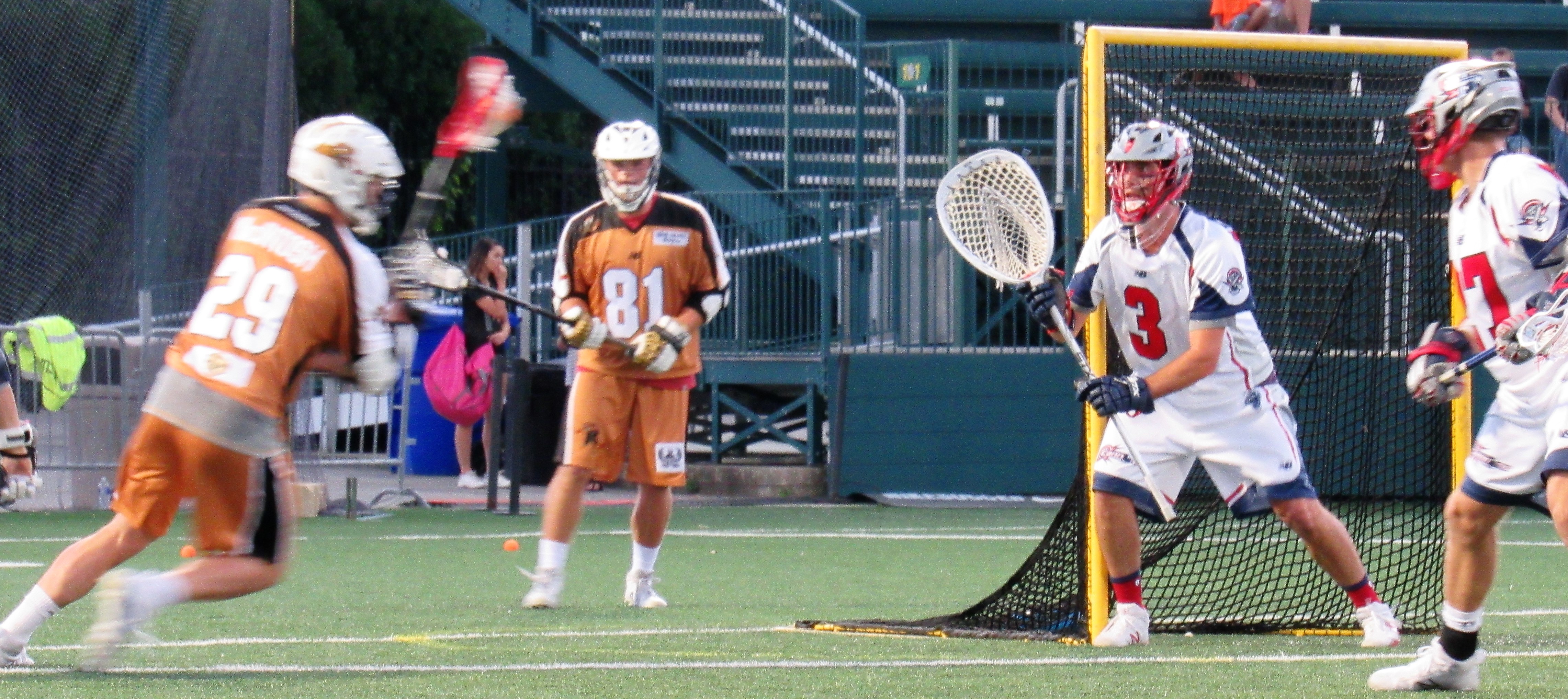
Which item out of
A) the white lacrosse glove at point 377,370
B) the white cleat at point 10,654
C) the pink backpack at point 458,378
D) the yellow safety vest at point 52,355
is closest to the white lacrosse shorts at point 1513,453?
the white lacrosse glove at point 377,370

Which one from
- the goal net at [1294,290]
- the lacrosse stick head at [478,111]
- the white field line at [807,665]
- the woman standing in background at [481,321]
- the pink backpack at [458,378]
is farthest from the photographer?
the pink backpack at [458,378]

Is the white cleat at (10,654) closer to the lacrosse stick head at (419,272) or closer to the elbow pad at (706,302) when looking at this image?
the lacrosse stick head at (419,272)

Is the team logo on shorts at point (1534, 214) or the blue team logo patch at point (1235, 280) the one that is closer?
the team logo on shorts at point (1534, 214)

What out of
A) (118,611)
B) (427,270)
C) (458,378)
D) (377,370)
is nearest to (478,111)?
(427,270)

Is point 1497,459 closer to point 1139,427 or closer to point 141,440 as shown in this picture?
point 1139,427

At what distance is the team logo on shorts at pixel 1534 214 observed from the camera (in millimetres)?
5438

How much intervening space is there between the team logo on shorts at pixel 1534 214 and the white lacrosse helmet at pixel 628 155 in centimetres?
347

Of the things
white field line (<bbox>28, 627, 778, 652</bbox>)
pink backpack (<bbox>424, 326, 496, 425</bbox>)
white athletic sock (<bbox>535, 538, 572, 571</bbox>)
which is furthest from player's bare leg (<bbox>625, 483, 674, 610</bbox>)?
pink backpack (<bbox>424, 326, 496, 425</bbox>)

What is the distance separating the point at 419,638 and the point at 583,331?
1.44m

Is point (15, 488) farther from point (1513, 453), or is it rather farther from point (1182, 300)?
point (1513, 453)

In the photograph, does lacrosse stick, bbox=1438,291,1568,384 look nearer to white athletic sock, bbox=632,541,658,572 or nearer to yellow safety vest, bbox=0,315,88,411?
white athletic sock, bbox=632,541,658,572

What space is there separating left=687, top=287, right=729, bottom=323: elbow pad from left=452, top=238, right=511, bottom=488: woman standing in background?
5281 millimetres

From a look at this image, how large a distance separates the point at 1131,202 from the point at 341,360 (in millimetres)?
2593

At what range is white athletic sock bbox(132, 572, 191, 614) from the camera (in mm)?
5383
